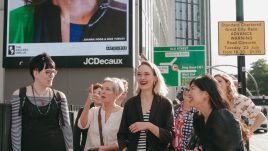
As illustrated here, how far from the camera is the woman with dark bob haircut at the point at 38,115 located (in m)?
4.59

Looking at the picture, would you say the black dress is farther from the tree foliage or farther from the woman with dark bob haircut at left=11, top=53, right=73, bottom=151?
the tree foliage

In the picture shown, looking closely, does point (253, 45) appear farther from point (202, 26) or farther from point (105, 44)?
point (202, 26)

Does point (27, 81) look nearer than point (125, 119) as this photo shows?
No

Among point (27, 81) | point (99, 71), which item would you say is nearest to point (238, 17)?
point (99, 71)

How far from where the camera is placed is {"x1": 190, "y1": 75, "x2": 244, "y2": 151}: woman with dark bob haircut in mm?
3631

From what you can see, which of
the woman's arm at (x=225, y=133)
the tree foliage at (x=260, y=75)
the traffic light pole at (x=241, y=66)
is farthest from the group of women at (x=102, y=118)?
the tree foliage at (x=260, y=75)

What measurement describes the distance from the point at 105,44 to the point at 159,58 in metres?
3.13

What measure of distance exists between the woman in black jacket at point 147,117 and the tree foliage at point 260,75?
12711cm

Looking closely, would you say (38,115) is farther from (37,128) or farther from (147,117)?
(147,117)

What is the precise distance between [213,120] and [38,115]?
1.74 meters

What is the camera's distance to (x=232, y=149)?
362 cm

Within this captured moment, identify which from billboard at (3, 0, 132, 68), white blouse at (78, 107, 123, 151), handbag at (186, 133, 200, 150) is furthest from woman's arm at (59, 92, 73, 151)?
billboard at (3, 0, 132, 68)

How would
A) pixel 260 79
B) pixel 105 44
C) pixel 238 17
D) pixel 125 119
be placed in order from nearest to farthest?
pixel 125 119 → pixel 238 17 → pixel 105 44 → pixel 260 79

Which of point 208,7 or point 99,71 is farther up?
point 208,7
